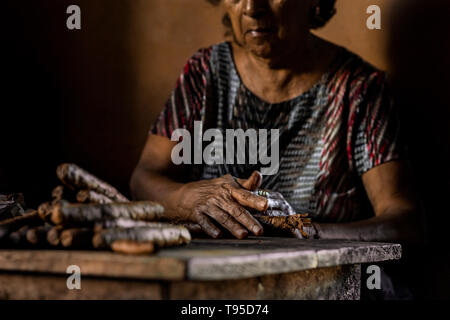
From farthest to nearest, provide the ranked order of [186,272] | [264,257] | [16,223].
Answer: [16,223]
[264,257]
[186,272]

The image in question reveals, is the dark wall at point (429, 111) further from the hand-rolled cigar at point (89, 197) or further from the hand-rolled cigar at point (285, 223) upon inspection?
the hand-rolled cigar at point (89, 197)

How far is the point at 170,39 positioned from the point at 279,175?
1400mm

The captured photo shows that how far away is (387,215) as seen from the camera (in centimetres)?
224

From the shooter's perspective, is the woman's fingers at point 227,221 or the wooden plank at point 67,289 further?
the woman's fingers at point 227,221

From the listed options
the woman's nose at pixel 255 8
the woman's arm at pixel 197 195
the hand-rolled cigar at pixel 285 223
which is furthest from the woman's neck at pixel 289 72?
the hand-rolled cigar at pixel 285 223

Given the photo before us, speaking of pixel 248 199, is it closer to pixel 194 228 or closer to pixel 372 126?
pixel 194 228

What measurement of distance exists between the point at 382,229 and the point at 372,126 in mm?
534

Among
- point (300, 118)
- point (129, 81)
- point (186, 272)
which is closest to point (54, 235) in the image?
point (186, 272)

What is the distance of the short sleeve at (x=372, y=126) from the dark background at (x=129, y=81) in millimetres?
467

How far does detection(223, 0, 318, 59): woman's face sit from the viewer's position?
2338 millimetres

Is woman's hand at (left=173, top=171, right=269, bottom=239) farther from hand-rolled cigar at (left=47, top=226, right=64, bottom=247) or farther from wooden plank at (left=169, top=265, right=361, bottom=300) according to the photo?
hand-rolled cigar at (left=47, top=226, right=64, bottom=247)

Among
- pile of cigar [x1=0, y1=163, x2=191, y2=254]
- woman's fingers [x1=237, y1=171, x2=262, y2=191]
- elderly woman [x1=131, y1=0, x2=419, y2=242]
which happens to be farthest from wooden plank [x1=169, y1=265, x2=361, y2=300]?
elderly woman [x1=131, y1=0, x2=419, y2=242]

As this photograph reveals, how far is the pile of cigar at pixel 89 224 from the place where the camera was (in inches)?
44.6

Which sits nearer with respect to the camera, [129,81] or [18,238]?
[18,238]
